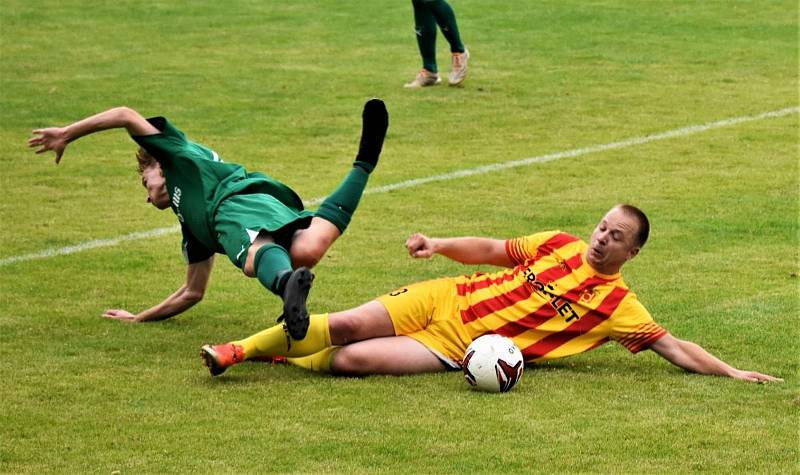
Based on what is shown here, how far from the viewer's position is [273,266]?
7.57 metres

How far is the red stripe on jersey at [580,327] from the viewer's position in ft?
25.6

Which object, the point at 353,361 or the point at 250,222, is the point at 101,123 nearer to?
the point at 250,222

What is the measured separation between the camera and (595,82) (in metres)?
17.5

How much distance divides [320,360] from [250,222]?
89 cm

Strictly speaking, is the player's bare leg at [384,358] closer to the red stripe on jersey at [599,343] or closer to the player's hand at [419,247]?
the player's hand at [419,247]

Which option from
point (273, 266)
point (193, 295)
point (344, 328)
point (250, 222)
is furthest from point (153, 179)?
point (344, 328)

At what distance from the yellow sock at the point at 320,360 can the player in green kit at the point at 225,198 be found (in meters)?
0.54

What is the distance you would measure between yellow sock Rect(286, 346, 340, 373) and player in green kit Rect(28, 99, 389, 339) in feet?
1.76

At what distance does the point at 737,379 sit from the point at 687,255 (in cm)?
300

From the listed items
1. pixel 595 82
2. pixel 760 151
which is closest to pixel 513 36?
pixel 595 82

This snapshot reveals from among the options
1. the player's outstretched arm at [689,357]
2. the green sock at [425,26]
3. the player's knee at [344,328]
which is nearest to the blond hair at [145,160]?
the player's knee at [344,328]

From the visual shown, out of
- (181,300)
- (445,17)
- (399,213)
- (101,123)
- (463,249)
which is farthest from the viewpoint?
(445,17)

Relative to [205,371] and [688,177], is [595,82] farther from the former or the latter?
[205,371]

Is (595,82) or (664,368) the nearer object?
(664,368)
